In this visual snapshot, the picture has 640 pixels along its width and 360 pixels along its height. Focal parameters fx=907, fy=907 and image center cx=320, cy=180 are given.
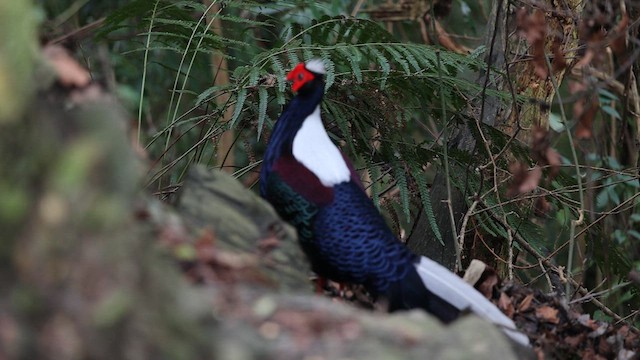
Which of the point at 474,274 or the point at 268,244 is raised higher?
the point at 268,244

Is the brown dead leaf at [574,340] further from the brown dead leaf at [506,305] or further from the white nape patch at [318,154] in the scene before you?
the white nape patch at [318,154]

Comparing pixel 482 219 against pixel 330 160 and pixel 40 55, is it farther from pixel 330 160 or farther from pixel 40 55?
pixel 40 55

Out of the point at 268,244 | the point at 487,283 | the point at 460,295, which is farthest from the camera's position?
the point at 487,283

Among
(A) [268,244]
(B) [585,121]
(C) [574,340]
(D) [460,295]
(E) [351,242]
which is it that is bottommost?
(C) [574,340]

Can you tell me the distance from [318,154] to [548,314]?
103 cm

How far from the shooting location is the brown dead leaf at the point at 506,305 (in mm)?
3285

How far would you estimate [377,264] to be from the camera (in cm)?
301

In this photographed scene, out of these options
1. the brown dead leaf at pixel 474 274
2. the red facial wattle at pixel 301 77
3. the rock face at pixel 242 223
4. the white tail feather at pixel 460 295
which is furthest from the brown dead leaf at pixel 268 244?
the brown dead leaf at pixel 474 274

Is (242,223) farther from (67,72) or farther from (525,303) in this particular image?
(525,303)

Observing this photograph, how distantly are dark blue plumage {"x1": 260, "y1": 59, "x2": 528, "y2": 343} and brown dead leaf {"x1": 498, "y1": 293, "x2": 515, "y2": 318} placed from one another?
34cm

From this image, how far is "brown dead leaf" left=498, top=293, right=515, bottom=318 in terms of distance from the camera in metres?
3.29

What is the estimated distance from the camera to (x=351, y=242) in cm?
301

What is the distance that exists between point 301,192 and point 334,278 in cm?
32

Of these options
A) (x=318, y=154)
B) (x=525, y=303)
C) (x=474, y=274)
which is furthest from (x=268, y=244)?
(x=525, y=303)
